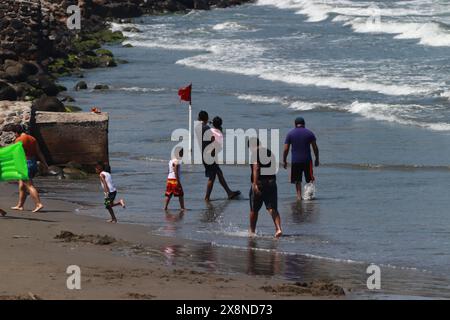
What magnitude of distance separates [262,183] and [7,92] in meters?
13.7

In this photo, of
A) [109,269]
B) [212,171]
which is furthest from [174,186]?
[109,269]

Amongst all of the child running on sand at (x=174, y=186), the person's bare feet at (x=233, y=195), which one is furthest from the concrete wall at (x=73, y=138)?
the child running on sand at (x=174, y=186)

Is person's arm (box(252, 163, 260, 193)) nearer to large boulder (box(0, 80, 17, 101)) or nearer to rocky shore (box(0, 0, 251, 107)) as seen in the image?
rocky shore (box(0, 0, 251, 107))

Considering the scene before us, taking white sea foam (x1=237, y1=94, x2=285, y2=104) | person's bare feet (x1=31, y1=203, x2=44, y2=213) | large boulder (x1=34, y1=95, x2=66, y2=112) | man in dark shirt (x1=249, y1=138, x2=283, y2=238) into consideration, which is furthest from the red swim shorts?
Answer: white sea foam (x1=237, y1=94, x2=285, y2=104)

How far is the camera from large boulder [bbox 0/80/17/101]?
1087 inches

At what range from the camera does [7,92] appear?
1099 inches

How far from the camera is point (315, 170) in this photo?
20.9 meters

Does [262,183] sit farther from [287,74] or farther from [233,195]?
[287,74]

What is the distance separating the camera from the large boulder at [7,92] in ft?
90.6

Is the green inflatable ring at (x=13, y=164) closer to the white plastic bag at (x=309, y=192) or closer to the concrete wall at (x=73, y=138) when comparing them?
the concrete wall at (x=73, y=138)

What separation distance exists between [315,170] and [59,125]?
14.4ft

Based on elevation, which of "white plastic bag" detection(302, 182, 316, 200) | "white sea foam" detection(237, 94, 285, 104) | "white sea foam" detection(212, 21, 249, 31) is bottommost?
"white plastic bag" detection(302, 182, 316, 200)

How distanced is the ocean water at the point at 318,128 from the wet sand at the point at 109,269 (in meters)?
0.73

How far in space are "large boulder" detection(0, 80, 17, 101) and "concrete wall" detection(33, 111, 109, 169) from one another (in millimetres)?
7453
